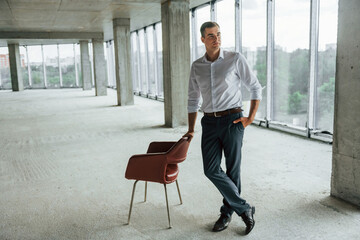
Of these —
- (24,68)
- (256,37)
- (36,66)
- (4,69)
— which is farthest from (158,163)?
(4,69)

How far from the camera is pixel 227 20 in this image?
10109mm

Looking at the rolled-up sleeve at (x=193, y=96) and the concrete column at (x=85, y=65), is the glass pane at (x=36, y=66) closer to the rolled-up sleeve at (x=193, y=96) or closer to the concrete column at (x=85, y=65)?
the concrete column at (x=85, y=65)

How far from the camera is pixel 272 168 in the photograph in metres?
5.17

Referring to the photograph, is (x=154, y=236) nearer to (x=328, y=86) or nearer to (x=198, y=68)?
(x=198, y=68)

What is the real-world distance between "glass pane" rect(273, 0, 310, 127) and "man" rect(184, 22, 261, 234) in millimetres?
4812

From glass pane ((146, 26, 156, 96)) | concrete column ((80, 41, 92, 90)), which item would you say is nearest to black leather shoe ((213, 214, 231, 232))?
glass pane ((146, 26, 156, 96))

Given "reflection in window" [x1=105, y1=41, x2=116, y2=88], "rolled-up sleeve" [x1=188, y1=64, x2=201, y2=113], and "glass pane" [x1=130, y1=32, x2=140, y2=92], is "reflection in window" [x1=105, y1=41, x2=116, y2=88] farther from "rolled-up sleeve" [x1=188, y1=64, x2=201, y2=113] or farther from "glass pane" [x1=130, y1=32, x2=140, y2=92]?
"rolled-up sleeve" [x1=188, y1=64, x2=201, y2=113]

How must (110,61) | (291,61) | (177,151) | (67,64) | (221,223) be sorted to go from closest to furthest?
(177,151) < (221,223) < (291,61) < (110,61) < (67,64)

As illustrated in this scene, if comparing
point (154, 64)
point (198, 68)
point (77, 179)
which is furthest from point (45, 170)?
point (154, 64)

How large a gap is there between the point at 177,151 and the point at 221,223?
0.82 metres

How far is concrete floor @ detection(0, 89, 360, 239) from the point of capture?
3281 millimetres

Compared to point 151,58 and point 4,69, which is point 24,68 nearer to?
point 4,69

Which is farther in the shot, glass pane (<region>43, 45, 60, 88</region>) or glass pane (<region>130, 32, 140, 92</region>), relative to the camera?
glass pane (<region>43, 45, 60, 88</region>)

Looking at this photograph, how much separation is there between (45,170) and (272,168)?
140 inches
